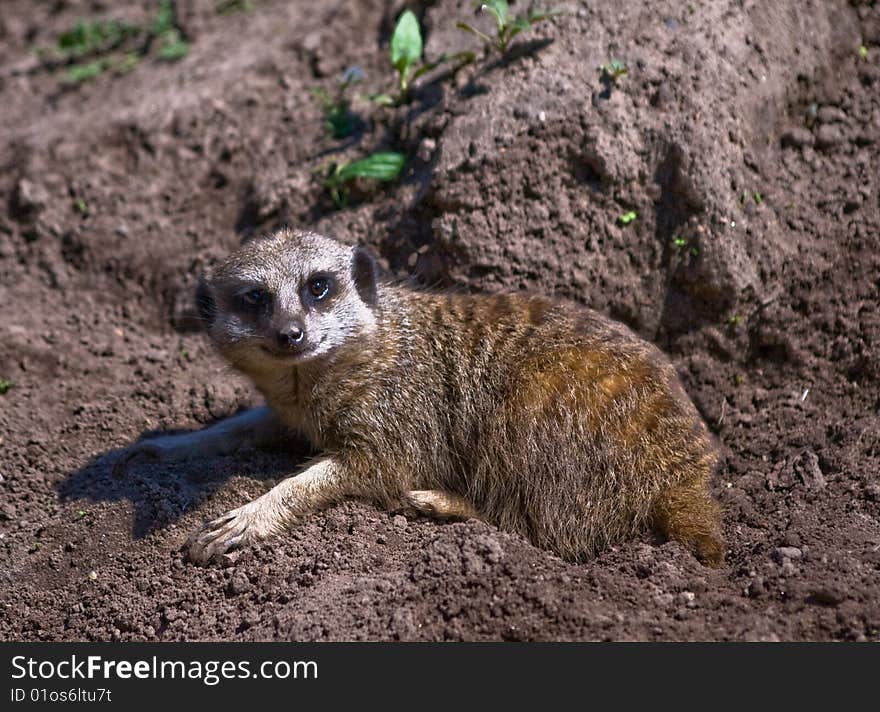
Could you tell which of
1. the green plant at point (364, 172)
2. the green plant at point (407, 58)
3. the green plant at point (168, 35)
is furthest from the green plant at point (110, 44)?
the green plant at point (364, 172)

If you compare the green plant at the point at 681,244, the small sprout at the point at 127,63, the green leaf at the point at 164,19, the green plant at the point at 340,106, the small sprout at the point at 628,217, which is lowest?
the green plant at the point at 681,244

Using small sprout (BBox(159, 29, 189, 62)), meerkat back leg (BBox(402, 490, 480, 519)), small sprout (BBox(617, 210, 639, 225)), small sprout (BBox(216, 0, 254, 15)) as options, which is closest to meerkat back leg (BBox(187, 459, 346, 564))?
meerkat back leg (BBox(402, 490, 480, 519))

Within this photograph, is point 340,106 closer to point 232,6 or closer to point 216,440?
point 232,6

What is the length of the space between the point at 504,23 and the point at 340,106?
1.08 m

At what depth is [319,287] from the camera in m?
3.78

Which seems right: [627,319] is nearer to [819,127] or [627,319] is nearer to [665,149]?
[665,149]

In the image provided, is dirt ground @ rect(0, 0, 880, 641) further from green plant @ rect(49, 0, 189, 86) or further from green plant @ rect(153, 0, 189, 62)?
green plant @ rect(49, 0, 189, 86)

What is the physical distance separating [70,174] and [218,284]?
2138 millimetres

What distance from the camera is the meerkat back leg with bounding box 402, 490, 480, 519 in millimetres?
3795

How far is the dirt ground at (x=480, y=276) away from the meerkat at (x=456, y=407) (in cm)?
15

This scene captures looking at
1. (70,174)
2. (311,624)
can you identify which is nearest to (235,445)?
(311,624)

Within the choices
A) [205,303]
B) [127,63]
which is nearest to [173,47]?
[127,63]

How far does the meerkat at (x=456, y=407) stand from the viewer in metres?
3.62

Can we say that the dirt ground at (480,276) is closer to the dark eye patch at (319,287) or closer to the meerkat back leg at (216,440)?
the meerkat back leg at (216,440)
